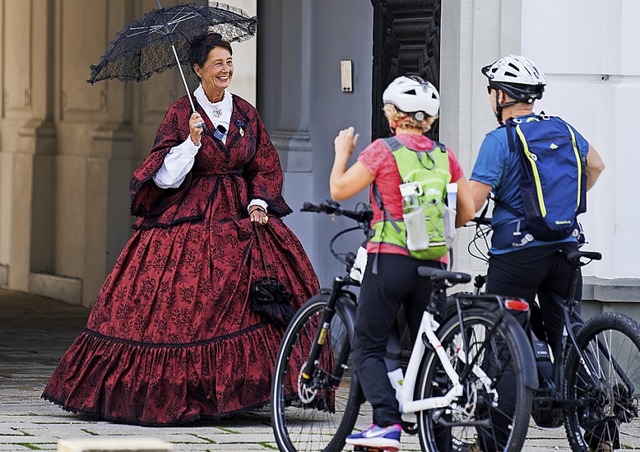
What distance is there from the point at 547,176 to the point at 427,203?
2.26 feet

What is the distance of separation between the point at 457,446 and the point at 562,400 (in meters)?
0.44

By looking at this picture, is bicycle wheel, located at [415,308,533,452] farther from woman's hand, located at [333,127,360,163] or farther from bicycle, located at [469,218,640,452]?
woman's hand, located at [333,127,360,163]

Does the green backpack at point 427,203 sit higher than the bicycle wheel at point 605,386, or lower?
higher

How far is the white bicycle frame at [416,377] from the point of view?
5777 mm

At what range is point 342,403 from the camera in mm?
6641

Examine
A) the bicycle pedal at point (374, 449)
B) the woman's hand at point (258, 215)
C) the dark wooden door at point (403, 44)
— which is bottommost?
the bicycle pedal at point (374, 449)

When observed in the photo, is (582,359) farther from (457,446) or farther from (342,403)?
(342,403)

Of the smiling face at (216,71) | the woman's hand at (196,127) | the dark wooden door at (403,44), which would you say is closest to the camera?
the woman's hand at (196,127)

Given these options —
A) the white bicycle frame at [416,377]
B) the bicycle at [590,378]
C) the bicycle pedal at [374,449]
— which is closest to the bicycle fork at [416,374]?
the white bicycle frame at [416,377]

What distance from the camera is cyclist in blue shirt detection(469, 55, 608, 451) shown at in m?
6.39

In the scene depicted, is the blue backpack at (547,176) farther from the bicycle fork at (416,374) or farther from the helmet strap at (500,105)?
the bicycle fork at (416,374)

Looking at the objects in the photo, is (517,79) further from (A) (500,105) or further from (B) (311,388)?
(B) (311,388)

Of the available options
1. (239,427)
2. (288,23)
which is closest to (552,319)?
(239,427)

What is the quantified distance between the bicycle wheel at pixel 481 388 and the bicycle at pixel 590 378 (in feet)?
1.56
